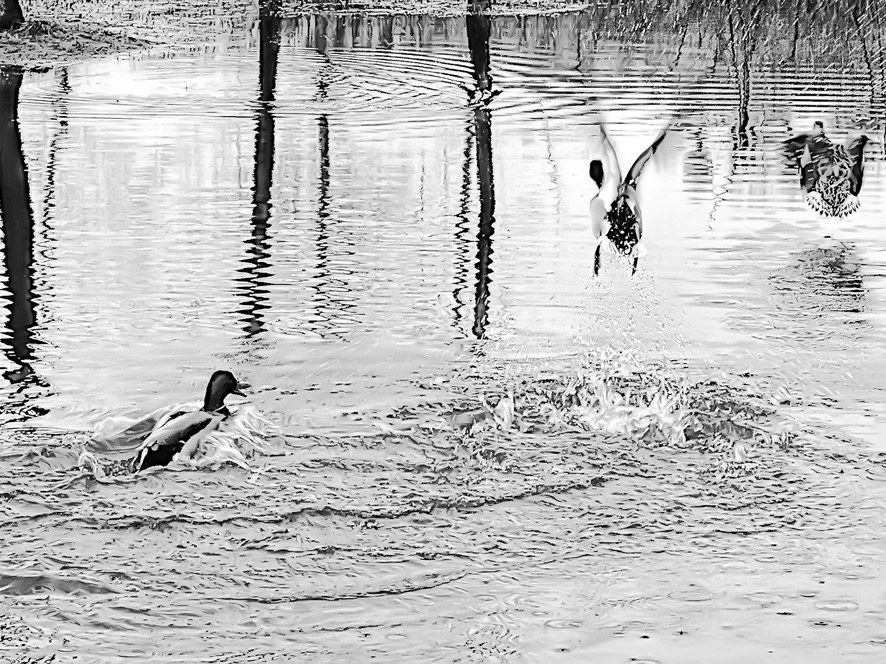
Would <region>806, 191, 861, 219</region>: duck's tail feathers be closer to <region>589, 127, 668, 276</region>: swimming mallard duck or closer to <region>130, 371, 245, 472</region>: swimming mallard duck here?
<region>589, 127, 668, 276</region>: swimming mallard duck

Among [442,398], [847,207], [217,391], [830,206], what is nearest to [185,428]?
[217,391]

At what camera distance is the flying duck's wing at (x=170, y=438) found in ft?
19.4

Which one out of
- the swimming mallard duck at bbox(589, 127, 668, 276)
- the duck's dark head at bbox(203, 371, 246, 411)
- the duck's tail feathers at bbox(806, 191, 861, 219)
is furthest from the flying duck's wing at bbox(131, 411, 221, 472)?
the duck's tail feathers at bbox(806, 191, 861, 219)

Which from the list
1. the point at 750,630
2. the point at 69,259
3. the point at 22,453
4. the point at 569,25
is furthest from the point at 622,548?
the point at 569,25

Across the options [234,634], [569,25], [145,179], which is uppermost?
[569,25]

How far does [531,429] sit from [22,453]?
2255 mm

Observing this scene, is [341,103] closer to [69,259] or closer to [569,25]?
[69,259]

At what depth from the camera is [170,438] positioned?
6027mm

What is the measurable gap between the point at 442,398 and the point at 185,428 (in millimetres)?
1385

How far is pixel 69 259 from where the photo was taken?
9.59m

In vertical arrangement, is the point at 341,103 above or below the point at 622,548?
above

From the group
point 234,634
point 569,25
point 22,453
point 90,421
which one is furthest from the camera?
point 569,25

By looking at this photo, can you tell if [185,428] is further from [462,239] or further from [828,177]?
[828,177]

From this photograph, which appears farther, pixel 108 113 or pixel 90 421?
pixel 108 113
